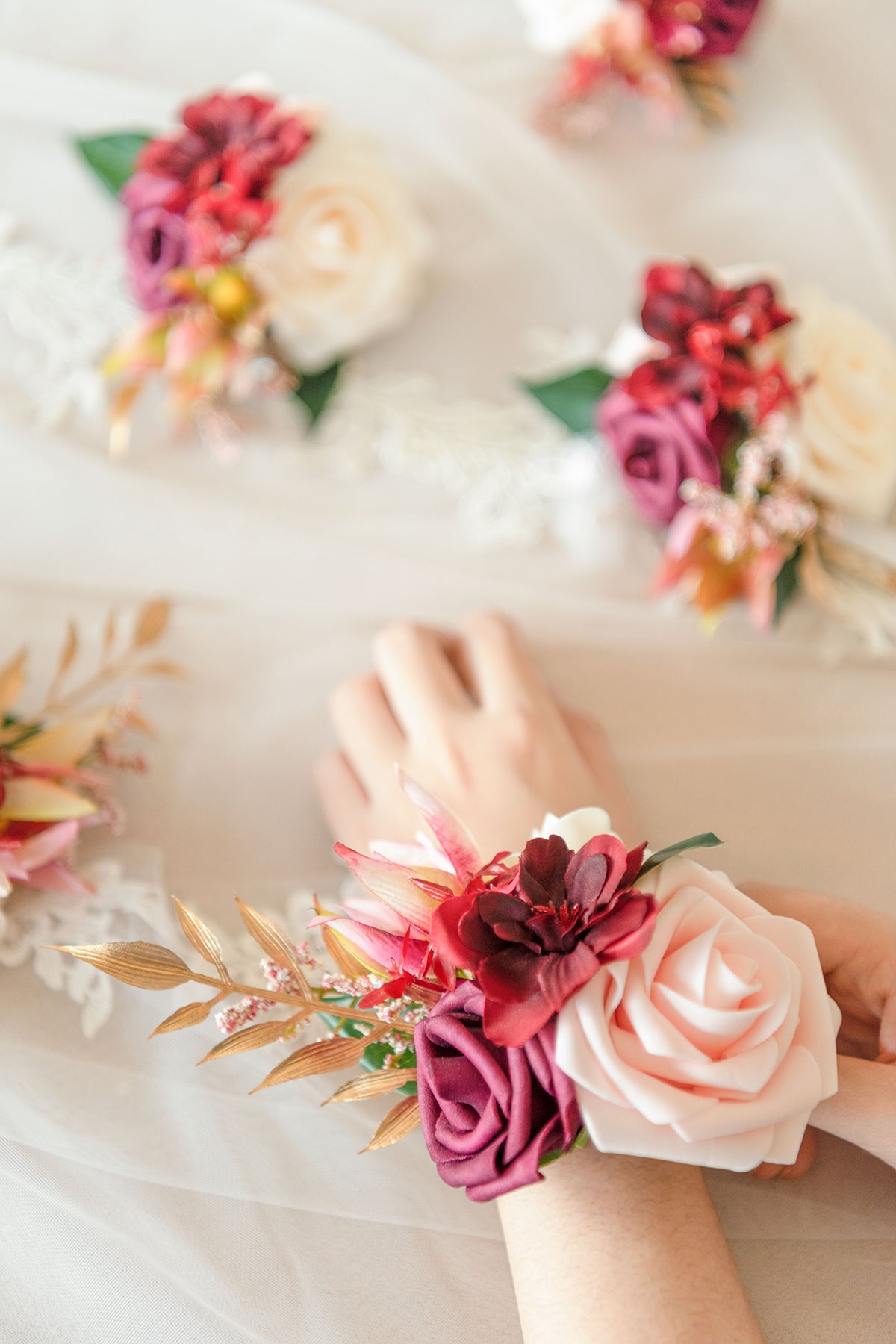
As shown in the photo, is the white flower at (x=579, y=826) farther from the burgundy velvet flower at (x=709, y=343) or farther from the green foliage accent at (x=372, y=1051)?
the burgundy velvet flower at (x=709, y=343)

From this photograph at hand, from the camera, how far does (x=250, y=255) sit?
0.94 meters

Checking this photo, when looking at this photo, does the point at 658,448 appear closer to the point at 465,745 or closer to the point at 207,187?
the point at 465,745

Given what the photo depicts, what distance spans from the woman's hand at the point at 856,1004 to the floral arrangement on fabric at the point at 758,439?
33 centimetres

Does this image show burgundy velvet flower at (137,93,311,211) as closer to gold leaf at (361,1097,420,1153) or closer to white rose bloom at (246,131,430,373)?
white rose bloom at (246,131,430,373)

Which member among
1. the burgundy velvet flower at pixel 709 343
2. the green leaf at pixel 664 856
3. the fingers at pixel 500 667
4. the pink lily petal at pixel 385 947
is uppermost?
the burgundy velvet flower at pixel 709 343

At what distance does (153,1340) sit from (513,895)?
0.34 metres

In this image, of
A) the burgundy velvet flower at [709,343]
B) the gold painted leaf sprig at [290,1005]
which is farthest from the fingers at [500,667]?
the gold painted leaf sprig at [290,1005]

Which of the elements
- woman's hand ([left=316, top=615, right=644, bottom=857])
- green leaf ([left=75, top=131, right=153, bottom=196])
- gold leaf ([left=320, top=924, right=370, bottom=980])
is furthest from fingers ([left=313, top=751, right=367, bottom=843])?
green leaf ([left=75, top=131, right=153, bottom=196])

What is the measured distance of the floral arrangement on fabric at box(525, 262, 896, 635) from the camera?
2.89ft

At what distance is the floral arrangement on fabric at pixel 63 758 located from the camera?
706 mm

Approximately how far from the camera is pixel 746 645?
3.15 feet

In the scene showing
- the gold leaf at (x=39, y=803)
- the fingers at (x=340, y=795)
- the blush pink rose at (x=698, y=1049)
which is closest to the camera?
the blush pink rose at (x=698, y=1049)

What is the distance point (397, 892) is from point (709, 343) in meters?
0.57

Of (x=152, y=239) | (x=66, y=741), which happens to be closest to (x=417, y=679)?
(x=66, y=741)
